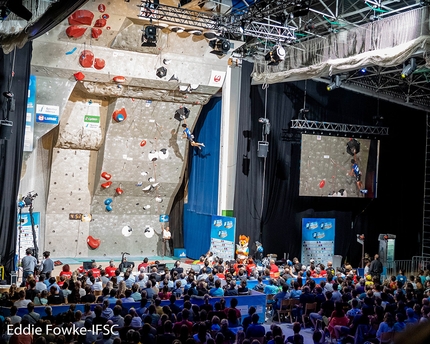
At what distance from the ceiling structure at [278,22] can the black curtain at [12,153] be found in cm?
298

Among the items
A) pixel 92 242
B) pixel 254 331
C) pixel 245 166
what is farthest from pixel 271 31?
pixel 254 331

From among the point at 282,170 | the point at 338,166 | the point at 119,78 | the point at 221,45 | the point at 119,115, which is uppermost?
the point at 221,45

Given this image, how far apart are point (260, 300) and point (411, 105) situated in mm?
13360

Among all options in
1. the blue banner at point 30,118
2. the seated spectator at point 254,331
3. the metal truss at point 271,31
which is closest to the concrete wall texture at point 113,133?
the blue banner at point 30,118

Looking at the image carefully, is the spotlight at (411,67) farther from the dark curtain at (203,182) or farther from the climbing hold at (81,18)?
the climbing hold at (81,18)

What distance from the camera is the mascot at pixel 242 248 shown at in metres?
16.5

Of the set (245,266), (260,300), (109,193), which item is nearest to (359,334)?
(260,300)

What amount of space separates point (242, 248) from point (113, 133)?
18.2ft

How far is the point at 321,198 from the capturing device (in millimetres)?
19188

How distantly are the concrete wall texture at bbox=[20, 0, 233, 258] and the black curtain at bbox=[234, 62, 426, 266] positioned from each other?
7.70ft

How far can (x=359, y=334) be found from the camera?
7.48 meters

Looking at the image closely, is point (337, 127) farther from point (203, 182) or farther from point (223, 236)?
point (223, 236)

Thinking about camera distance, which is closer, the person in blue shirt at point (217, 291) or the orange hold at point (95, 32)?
the person in blue shirt at point (217, 291)

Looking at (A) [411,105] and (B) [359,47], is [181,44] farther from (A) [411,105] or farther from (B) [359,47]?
(A) [411,105]
